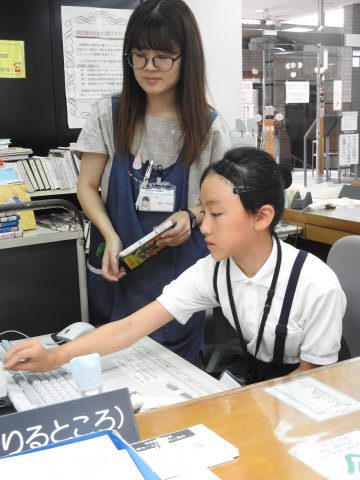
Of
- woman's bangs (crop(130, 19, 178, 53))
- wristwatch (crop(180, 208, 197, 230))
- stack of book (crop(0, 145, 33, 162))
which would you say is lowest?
wristwatch (crop(180, 208, 197, 230))

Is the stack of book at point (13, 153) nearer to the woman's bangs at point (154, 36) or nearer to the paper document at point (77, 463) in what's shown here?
the woman's bangs at point (154, 36)

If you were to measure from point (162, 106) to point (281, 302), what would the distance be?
747 millimetres

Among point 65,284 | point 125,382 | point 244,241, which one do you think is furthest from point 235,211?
point 65,284

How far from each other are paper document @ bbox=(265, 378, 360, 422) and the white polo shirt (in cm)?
25

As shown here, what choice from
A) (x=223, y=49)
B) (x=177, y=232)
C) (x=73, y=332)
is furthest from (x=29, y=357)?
(x=223, y=49)

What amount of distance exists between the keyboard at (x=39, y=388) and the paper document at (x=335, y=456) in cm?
50

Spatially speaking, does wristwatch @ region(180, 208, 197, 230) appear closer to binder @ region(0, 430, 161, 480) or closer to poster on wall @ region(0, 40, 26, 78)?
binder @ region(0, 430, 161, 480)

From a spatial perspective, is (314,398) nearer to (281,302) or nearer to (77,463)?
(281,302)

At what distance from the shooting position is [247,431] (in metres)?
0.96

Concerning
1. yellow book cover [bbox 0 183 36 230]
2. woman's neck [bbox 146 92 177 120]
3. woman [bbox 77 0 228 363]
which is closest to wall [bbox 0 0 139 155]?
yellow book cover [bbox 0 183 36 230]

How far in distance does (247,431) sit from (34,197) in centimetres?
253

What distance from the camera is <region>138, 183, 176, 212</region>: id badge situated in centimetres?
179

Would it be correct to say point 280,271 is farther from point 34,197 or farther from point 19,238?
point 34,197

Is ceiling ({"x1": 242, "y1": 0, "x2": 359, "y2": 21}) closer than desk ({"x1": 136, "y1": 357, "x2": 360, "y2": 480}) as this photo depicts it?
No
